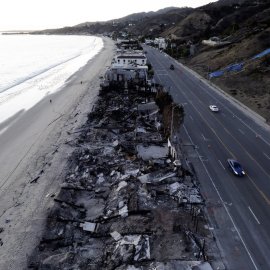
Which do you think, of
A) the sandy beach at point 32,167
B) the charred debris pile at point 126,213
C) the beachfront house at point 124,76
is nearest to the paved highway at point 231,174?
the charred debris pile at point 126,213

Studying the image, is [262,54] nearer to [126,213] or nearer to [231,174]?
[231,174]

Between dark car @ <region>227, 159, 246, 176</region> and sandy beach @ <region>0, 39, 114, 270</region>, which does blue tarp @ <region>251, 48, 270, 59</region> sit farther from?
dark car @ <region>227, 159, 246, 176</region>

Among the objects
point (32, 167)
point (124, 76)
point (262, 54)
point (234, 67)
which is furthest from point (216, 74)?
point (32, 167)

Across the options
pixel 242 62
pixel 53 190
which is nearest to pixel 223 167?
pixel 53 190

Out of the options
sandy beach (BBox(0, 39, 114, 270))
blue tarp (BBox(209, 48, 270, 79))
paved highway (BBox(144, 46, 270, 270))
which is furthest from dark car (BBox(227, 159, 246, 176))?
blue tarp (BBox(209, 48, 270, 79))

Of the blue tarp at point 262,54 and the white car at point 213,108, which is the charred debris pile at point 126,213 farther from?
the blue tarp at point 262,54

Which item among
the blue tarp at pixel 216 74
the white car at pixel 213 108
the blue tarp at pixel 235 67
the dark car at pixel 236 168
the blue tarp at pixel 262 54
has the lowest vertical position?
the blue tarp at pixel 216 74

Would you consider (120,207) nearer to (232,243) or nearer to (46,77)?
(232,243)
